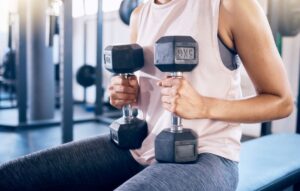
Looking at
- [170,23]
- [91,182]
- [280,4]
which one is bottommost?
[91,182]

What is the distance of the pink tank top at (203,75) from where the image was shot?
0.93 m

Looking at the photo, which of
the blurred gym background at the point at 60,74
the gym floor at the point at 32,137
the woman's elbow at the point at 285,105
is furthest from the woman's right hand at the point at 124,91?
the gym floor at the point at 32,137

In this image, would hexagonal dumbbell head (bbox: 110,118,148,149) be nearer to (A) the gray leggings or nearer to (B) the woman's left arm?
(A) the gray leggings

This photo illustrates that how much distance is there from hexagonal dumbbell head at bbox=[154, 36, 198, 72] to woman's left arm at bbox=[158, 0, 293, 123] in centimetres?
4

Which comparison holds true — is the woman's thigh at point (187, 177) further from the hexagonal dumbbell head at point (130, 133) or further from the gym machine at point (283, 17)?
the gym machine at point (283, 17)

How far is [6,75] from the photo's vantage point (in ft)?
18.3

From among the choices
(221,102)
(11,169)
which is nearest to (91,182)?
(11,169)

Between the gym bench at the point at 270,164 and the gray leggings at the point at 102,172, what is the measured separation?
444 millimetres

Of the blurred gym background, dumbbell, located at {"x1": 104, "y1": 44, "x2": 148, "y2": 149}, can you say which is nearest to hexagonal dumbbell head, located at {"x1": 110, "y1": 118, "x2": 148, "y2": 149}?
dumbbell, located at {"x1": 104, "y1": 44, "x2": 148, "y2": 149}

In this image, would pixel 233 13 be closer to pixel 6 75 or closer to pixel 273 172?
pixel 273 172

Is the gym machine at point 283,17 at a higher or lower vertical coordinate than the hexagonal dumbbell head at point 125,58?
higher

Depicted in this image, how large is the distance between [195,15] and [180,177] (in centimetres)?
42

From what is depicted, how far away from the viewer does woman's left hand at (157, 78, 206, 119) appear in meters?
0.87

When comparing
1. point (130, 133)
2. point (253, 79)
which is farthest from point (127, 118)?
point (253, 79)
